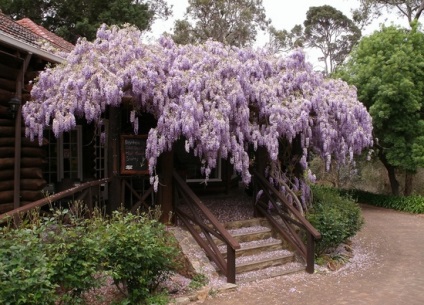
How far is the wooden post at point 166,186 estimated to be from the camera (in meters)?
8.83

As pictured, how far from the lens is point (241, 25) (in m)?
32.0

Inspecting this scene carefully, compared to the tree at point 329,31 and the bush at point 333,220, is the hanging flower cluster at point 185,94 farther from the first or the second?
the tree at point 329,31

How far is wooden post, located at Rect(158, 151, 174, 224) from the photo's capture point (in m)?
8.83

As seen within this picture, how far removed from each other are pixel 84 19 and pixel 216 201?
584 inches

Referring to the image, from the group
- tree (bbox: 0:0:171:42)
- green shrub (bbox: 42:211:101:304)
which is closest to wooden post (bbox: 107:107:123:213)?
green shrub (bbox: 42:211:101:304)

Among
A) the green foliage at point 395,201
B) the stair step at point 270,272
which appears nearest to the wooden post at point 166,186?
the stair step at point 270,272

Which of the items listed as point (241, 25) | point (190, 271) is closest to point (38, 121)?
point (190, 271)

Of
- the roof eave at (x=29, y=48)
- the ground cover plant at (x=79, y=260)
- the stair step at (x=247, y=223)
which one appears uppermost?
the roof eave at (x=29, y=48)

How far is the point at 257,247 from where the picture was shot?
355 inches

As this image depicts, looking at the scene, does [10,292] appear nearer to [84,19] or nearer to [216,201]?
[216,201]

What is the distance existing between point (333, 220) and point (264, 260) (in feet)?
5.93

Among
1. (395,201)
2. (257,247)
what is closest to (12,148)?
(257,247)

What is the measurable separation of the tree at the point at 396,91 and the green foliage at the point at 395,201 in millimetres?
1144

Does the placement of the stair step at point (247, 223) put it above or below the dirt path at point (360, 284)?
above
